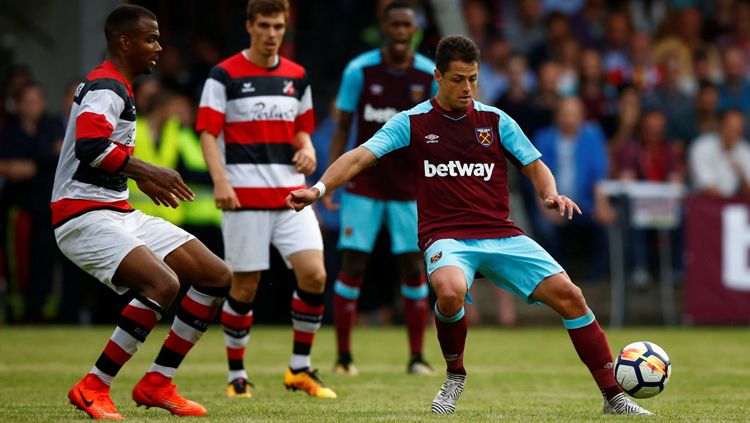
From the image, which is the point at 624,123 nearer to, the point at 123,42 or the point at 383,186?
the point at 383,186

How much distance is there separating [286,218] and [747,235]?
761 centimetres

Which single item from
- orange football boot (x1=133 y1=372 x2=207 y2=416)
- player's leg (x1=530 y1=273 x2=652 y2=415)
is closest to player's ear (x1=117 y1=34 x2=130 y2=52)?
orange football boot (x1=133 y1=372 x2=207 y2=416)

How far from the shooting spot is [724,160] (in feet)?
51.5

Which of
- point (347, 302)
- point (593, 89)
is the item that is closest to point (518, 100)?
point (593, 89)

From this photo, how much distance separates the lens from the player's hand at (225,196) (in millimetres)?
8297

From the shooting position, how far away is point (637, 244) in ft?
50.2

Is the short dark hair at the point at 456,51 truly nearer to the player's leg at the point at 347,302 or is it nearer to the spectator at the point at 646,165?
the player's leg at the point at 347,302

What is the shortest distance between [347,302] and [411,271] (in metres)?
0.59

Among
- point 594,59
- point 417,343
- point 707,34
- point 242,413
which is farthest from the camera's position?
point 707,34

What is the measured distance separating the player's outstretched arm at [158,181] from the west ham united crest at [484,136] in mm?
1679

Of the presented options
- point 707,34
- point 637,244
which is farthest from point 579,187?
point 707,34

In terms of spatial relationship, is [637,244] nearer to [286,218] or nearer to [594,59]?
[594,59]

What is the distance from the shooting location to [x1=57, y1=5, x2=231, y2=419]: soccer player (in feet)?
22.2

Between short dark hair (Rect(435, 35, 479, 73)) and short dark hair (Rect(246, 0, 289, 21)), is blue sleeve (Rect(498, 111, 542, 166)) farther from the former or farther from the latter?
short dark hair (Rect(246, 0, 289, 21))
